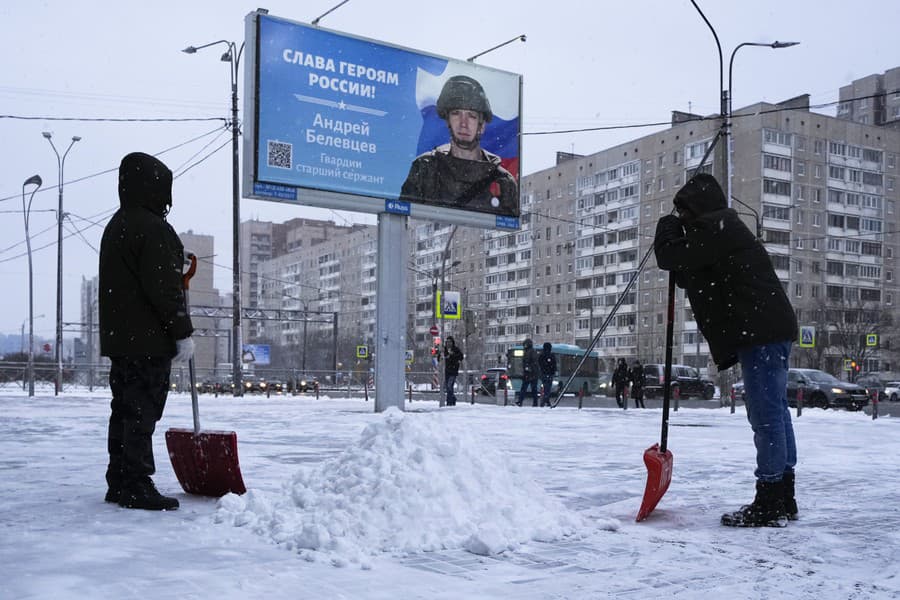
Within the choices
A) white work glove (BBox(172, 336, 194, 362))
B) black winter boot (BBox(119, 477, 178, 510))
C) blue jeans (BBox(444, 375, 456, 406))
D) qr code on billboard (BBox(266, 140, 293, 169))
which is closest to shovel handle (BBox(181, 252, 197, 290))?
white work glove (BBox(172, 336, 194, 362))

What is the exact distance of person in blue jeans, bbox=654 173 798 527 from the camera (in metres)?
4.88

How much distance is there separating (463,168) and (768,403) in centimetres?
1565

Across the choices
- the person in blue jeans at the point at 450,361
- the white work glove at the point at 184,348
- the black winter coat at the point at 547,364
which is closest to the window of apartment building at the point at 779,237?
the black winter coat at the point at 547,364

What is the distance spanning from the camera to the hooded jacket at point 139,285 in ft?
16.5

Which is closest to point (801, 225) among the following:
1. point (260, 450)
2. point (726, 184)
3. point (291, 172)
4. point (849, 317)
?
point (849, 317)

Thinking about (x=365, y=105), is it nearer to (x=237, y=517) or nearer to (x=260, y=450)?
(x=260, y=450)

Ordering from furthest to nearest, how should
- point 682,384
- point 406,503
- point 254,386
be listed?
1. point 254,386
2. point 682,384
3. point 406,503

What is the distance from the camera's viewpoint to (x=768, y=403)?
4926mm

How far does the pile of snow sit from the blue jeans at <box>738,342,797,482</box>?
1.06m

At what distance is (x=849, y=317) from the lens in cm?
6272

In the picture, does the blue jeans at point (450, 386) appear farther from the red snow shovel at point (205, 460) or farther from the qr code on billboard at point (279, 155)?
the red snow shovel at point (205, 460)

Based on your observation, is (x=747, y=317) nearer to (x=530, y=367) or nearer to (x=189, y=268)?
(x=189, y=268)

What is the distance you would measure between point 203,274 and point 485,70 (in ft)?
386

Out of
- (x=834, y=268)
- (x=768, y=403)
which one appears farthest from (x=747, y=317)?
(x=834, y=268)
